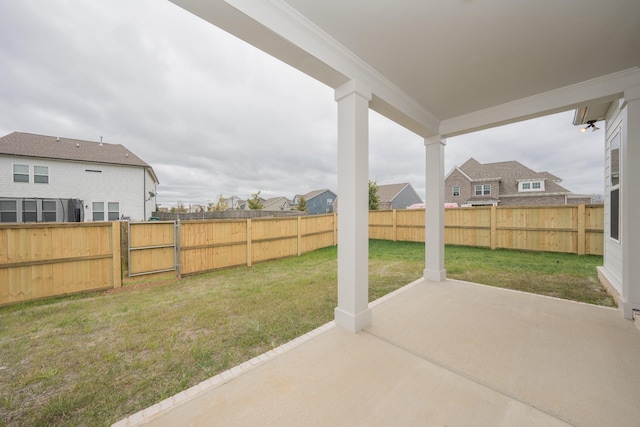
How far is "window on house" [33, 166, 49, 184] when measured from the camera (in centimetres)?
1145

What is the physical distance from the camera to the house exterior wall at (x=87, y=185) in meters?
10.9

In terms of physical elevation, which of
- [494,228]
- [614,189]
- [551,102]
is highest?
[551,102]

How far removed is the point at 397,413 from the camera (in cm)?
145

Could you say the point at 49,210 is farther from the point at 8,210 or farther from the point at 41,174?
the point at 41,174

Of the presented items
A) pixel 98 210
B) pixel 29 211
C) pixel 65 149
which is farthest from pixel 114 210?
pixel 65 149

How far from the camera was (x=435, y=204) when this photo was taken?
13.8ft

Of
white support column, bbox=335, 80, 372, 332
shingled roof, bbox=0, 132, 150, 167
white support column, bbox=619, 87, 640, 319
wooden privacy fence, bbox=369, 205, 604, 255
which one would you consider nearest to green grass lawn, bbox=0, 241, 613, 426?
white support column, bbox=335, 80, 372, 332

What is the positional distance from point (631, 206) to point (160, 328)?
19.4 feet

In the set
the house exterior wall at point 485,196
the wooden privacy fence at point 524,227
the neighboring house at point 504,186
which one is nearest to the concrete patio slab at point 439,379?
the wooden privacy fence at point 524,227

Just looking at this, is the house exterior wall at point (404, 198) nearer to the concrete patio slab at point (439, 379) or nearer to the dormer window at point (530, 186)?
the dormer window at point (530, 186)

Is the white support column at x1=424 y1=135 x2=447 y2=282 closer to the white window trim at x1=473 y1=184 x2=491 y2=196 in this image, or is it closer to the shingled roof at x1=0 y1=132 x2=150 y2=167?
the shingled roof at x1=0 y1=132 x2=150 y2=167

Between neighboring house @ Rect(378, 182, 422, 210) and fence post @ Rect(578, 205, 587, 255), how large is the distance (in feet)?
62.3

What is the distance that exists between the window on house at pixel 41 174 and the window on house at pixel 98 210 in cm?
212

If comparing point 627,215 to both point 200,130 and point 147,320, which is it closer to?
point 147,320
